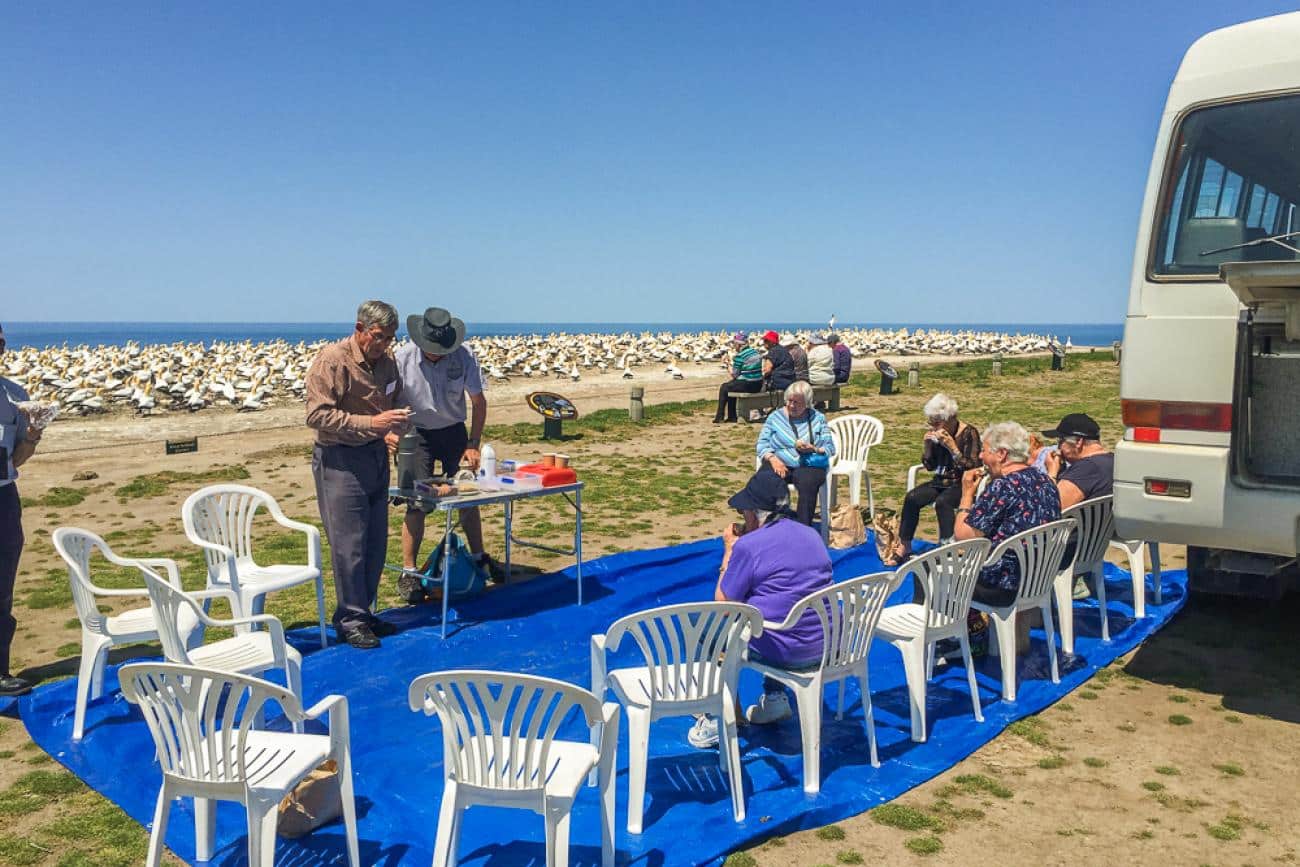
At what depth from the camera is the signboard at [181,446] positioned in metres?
14.5

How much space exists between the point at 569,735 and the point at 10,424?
337 centimetres

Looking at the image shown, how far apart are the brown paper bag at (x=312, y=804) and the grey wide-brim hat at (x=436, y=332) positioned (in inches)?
133

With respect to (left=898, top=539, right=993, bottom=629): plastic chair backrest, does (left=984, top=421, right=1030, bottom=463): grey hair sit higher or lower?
higher

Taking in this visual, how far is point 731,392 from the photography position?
16.8 meters

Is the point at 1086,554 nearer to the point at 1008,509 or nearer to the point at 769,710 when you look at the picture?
the point at 1008,509

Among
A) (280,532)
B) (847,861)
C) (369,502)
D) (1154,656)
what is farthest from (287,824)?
(280,532)

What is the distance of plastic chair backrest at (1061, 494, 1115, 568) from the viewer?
567cm

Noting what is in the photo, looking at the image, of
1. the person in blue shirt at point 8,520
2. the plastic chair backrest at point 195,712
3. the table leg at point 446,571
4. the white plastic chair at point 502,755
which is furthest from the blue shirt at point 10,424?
the white plastic chair at point 502,755

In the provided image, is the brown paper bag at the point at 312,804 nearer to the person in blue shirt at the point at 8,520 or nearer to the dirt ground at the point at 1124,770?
the dirt ground at the point at 1124,770

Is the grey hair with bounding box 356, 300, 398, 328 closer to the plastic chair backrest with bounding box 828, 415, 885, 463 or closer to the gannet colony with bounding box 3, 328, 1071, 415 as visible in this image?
the plastic chair backrest with bounding box 828, 415, 885, 463

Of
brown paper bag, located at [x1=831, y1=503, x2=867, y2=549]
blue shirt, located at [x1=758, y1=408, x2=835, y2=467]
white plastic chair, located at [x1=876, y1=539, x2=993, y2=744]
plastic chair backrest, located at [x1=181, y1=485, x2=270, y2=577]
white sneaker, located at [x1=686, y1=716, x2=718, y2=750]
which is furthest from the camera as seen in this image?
brown paper bag, located at [x1=831, y1=503, x2=867, y2=549]

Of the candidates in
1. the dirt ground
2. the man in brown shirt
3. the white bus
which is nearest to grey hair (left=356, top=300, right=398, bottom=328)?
the man in brown shirt

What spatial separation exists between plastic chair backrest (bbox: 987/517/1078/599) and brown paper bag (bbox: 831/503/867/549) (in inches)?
117

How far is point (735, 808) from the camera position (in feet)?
12.6
